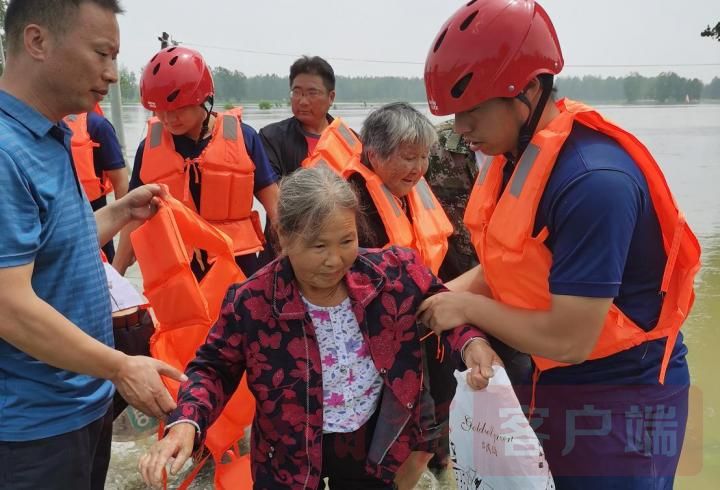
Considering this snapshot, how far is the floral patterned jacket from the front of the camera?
1.83 m

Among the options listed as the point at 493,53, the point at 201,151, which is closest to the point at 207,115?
the point at 201,151

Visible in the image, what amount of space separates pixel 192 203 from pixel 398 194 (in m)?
1.34

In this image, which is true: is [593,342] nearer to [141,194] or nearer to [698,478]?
[141,194]

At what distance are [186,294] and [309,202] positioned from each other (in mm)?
1056

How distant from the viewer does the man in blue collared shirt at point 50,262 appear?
4.92 ft

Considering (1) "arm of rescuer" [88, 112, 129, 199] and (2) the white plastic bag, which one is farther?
(1) "arm of rescuer" [88, 112, 129, 199]

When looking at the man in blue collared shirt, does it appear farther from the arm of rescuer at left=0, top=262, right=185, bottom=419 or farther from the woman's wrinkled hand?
the woman's wrinkled hand

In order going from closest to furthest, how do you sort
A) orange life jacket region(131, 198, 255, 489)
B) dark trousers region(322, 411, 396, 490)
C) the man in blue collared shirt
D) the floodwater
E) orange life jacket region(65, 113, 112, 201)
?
the man in blue collared shirt < dark trousers region(322, 411, 396, 490) < orange life jacket region(131, 198, 255, 489) < the floodwater < orange life jacket region(65, 113, 112, 201)

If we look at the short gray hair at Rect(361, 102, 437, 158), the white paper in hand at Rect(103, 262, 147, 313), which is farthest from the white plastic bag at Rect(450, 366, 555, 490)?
the white paper in hand at Rect(103, 262, 147, 313)

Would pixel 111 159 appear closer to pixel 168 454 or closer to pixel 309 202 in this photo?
pixel 309 202

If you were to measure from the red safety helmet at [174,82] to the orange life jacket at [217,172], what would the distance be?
24 cm

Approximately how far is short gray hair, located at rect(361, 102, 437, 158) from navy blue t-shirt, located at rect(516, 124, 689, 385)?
122 centimetres

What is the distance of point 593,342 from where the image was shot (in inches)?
59.2

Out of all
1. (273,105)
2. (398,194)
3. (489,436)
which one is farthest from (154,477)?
(273,105)
